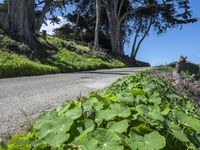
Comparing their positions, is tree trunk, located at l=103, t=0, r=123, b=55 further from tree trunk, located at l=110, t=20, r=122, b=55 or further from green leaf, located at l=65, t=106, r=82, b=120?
green leaf, located at l=65, t=106, r=82, b=120

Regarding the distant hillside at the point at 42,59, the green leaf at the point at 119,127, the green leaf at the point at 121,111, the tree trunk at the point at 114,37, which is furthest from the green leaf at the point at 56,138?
the tree trunk at the point at 114,37

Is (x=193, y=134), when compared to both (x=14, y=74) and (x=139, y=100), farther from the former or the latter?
(x=14, y=74)

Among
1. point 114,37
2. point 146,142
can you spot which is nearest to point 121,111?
point 146,142

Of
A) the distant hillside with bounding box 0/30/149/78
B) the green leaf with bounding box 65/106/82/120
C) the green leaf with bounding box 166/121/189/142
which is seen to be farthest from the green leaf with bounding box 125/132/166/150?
the distant hillside with bounding box 0/30/149/78

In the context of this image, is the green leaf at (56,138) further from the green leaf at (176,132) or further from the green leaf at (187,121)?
the green leaf at (187,121)

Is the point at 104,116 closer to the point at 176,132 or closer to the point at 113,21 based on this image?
the point at 176,132

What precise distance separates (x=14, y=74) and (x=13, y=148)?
1782 cm

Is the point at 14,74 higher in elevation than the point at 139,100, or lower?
lower

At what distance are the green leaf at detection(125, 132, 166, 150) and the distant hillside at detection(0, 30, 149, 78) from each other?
1658 cm

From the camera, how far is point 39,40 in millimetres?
33125

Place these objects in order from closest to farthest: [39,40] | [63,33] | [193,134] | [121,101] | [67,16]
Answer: [193,134] → [121,101] → [39,40] → [67,16] → [63,33]

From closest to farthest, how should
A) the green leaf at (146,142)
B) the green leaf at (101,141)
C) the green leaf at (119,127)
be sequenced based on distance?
the green leaf at (101,141) < the green leaf at (146,142) < the green leaf at (119,127)

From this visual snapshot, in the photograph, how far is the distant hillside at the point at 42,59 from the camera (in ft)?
68.7

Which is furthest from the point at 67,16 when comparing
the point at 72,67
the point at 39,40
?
the point at 72,67
